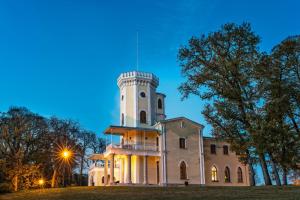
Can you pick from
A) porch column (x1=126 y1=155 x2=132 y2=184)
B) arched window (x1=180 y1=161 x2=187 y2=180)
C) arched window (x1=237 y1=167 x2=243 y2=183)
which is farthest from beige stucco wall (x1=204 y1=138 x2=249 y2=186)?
porch column (x1=126 y1=155 x2=132 y2=184)

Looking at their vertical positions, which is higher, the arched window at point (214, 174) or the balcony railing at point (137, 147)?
the balcony railing at point (137, 147)

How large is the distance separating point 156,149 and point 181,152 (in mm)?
3037

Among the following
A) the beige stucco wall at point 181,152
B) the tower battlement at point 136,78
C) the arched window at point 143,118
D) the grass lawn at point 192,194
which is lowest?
the grass lawn at point 192,194

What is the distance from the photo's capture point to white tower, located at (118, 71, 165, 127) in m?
47.8

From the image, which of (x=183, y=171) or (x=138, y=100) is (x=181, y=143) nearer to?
(x=183, y=171)

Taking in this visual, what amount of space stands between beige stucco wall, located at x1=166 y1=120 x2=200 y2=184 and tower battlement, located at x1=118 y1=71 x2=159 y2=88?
21.8ft

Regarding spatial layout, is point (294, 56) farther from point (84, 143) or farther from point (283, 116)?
point (84, 143)

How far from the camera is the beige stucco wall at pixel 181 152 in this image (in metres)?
44.6

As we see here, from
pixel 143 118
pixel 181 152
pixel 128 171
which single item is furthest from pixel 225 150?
pixel 128 171

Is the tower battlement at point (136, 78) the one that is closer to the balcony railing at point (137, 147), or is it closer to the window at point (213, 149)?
the balcony railing at point (137, 147)

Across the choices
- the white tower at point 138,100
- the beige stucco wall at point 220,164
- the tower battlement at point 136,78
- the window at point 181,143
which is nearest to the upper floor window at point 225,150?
the beige stucco wall at point 220,164

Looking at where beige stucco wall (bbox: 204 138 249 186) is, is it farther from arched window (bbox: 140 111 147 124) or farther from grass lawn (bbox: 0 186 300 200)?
grass lawn (bbox: 0 186 300 200)

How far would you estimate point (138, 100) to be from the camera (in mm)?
48219

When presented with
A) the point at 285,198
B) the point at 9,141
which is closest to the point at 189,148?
the point at 9,141
